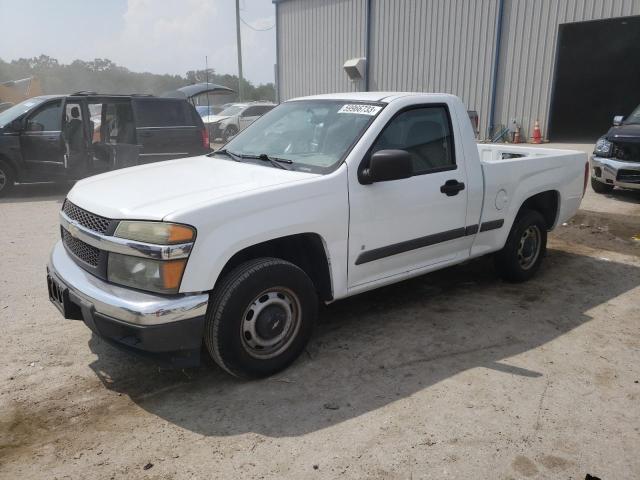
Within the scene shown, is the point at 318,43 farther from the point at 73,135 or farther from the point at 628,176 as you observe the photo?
the point at 628,176

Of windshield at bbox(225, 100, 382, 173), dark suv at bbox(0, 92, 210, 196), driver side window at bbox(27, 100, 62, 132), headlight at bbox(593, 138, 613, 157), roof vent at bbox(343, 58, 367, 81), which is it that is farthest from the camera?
roof vent at bbox(343, 58, 367, 81)

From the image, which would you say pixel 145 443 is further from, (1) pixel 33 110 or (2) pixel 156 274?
(1) pixel 33 110

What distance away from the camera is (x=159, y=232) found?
294 cm

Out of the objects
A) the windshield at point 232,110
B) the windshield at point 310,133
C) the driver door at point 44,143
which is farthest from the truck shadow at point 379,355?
the windshield at point 232,110

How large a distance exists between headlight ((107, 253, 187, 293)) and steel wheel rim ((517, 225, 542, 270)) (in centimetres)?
342

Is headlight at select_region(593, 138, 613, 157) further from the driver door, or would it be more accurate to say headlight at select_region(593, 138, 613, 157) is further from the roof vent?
the roof vent

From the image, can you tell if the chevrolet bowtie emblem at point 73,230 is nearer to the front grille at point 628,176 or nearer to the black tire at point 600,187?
the front grille at point 628,176

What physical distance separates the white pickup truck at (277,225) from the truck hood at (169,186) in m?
0.01

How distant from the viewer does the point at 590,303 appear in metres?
4.80

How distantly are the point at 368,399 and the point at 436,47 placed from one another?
16.7 m

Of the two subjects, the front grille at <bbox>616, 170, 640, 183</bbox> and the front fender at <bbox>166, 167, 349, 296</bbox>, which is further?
the front grille at <bbox>616, 170, 640, 183</bbox>

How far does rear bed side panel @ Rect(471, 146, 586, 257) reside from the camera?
4.64 metres

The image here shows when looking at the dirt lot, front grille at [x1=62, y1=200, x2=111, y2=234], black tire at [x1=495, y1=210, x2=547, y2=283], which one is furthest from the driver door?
black tire at [x1=495, y1=210, x2=547, y2=283]

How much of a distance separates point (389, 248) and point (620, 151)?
6733 mm
